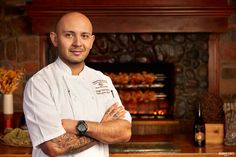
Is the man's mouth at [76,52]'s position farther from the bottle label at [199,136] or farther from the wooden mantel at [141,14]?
the wooden mantel at [141,14]

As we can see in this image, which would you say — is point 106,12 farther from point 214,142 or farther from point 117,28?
point 214,142

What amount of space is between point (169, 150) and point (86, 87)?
128cm

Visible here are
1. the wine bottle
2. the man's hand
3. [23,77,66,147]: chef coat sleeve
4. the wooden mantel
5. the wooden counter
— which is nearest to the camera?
[23,77,66,147]: chef coat sleeve

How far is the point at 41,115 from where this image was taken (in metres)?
2.07

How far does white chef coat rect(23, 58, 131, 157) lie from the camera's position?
208 centimetres

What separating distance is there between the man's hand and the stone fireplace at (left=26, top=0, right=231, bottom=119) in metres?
1.71

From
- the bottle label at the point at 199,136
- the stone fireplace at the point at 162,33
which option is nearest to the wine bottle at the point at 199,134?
the bottle label at the point at 199,136

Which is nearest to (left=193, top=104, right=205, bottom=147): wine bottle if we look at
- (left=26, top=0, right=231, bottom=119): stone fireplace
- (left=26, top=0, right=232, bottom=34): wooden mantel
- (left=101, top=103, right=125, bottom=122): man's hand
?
(left=26, top=0, right=231, bottom=119): stone fireplace

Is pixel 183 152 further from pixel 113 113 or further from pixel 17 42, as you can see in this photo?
pixel 17 42

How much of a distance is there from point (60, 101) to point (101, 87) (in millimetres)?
218

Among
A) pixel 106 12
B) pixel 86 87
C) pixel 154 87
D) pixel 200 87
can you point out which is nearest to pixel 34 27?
pixel 106 12

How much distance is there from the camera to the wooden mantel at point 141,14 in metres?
3.85

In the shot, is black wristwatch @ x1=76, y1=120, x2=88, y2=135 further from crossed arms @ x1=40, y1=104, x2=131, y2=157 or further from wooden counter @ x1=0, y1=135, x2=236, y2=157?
wooden counter @ x1=0, y1=135, x2=236, y2=157

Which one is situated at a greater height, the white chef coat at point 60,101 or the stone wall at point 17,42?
the stone wall at point 17,42
